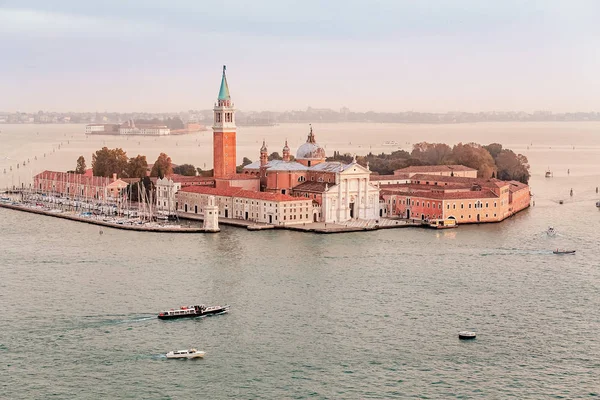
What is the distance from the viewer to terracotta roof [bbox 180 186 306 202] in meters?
20.8

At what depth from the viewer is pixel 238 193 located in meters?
21.9

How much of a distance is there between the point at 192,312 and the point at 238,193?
10155mm

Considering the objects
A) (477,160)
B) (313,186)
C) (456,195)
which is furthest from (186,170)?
(456,195)

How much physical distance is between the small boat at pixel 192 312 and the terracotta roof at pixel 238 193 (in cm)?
866

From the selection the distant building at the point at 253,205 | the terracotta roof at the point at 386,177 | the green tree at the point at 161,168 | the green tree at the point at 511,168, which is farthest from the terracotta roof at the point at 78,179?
the green tree at the point at 511,168

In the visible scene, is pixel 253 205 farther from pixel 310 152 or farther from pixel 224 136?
pixel 224 136

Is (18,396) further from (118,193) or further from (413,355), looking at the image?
(118,193)

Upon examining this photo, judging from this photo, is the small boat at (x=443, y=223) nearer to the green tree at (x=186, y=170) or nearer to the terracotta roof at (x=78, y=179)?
the terracotta roof at (x=78, y=179)

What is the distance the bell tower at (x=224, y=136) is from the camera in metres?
24.6

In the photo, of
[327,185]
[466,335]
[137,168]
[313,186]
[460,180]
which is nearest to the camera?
[466,335]

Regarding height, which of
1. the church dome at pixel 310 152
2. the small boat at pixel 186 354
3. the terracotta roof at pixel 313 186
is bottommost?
the small boat at pixel 186 354

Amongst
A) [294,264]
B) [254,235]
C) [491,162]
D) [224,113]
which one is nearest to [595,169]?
[491,162]

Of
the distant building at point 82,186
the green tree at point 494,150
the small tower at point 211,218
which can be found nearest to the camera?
the small tower at point 211,218

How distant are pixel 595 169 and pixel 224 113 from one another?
25082mm
